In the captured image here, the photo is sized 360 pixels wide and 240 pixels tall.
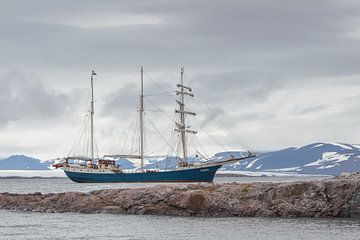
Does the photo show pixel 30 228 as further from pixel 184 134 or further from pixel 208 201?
pixel 184 134

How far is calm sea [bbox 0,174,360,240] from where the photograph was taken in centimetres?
4166

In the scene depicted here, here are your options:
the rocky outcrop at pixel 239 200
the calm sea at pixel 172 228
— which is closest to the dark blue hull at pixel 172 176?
the rocky outcrop at pixel 239 200

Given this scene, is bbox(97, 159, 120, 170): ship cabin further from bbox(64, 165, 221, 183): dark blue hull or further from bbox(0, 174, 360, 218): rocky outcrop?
bbox(0, 174, 360, 218): rocky outcrop

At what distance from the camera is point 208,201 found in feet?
178

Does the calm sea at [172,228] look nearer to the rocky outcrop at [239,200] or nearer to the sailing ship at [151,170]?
the rocky outcrop at [239,200]

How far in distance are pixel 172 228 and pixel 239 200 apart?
10.2 metres

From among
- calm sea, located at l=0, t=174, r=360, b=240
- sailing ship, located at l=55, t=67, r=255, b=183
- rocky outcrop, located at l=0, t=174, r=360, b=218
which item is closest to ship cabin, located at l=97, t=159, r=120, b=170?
sailing ship, located at l=55, t=67, r=255, b=183

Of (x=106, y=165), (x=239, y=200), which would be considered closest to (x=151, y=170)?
(x=106, y=165)

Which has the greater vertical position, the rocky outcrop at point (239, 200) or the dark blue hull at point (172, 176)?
the dark blue hull at point (172, 176)

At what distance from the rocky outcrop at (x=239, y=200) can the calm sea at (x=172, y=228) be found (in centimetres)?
219

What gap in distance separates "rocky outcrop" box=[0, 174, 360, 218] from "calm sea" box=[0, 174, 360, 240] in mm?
2188

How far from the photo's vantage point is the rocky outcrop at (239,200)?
51.4 meters

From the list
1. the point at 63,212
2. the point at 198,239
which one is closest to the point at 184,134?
the point at 63,212

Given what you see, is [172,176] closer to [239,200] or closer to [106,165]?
[106,165]
